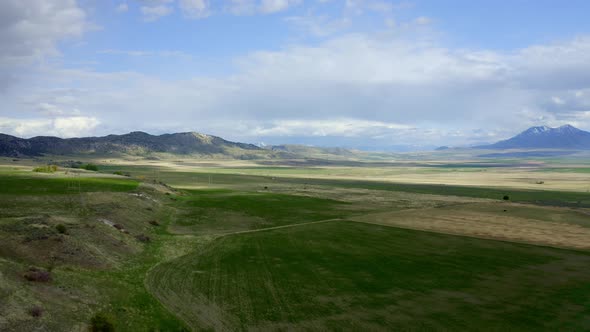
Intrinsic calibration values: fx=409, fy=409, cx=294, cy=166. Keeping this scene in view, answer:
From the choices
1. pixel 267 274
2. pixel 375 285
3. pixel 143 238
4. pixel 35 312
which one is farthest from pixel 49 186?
pixel 375 285

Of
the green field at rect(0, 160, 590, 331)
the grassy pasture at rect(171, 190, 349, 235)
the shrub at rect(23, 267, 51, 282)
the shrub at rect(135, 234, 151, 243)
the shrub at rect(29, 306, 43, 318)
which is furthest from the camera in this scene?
the grassy pasture at rect(171, 190, 349, 235)

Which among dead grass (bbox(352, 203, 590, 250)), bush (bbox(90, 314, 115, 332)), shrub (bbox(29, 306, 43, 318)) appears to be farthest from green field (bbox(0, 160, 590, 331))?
dead grass (bbox(352, 203, 590, 250))

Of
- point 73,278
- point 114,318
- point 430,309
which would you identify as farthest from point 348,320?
point 73,278

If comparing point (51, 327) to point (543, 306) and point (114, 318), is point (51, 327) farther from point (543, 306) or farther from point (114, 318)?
point (543, 306)

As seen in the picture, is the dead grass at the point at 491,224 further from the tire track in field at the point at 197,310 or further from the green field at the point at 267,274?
the tire track in field at the point at 197,310

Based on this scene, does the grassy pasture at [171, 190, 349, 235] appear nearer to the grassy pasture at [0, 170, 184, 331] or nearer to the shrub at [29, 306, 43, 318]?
the grassy pasture at [0, 170, 184, 331]
